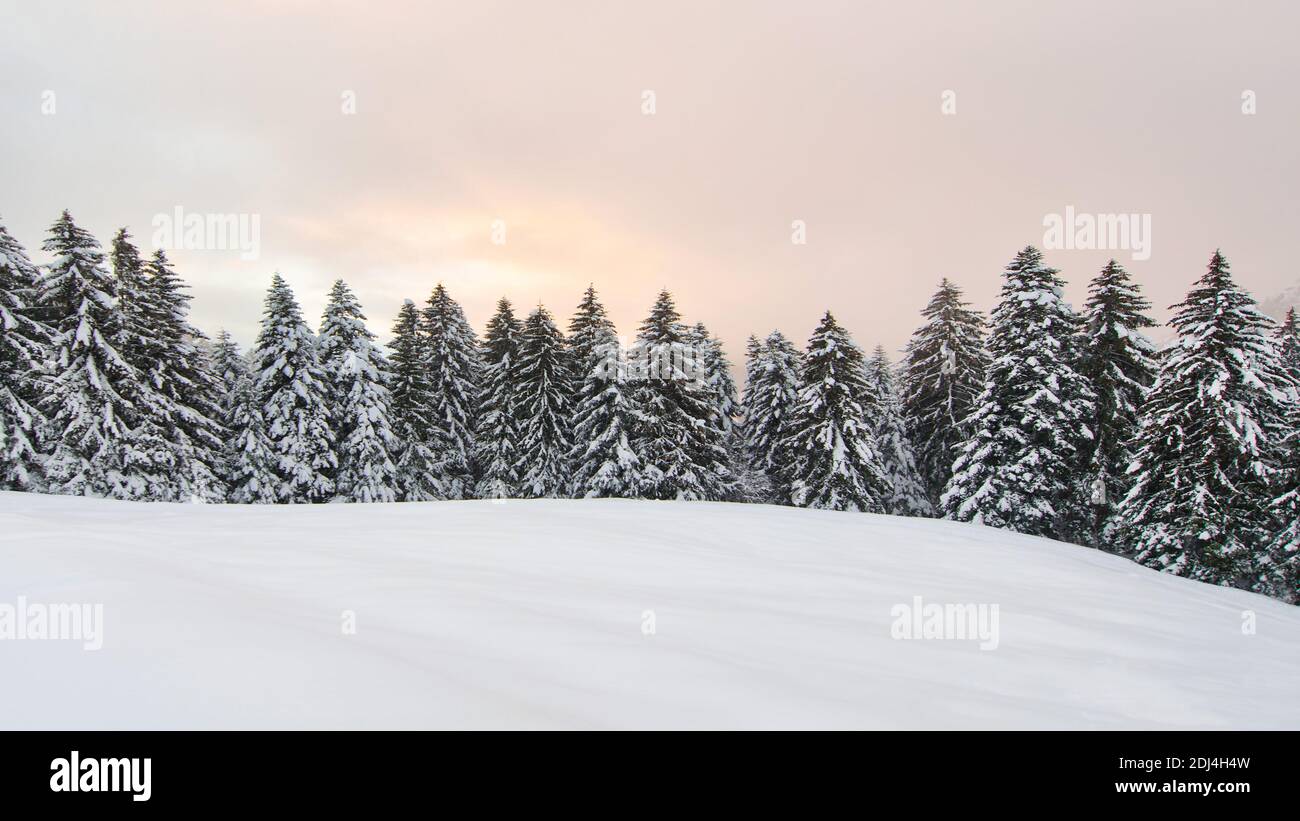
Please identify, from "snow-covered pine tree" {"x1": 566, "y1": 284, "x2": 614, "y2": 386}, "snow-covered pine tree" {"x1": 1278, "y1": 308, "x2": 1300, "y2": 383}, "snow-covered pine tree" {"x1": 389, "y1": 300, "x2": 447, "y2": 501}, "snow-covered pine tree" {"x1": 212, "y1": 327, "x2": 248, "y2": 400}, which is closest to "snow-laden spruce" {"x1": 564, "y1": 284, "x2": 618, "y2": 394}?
"snow-covered pine tree" {"x1": 566, "y1": 284, "x2": 614, "y2": 386}

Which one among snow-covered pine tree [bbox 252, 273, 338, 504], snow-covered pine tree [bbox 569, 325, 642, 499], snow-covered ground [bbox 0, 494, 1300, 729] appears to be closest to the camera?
snow-covered ground [bbox 0, 494, 1300, 729]

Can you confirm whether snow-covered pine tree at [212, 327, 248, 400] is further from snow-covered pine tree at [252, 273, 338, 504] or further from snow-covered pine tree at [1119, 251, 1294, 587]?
snow-covered pine tree at [1119, 251, 1294, 587]

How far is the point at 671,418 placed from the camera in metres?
32.3

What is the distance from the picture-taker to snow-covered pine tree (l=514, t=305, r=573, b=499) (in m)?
33.9

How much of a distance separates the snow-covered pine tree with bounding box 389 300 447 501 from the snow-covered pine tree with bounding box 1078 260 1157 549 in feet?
107

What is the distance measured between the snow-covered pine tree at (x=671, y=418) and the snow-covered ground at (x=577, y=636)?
23379 mm

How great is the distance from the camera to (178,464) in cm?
2464

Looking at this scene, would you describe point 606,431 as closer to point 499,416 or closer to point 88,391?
point 499,416

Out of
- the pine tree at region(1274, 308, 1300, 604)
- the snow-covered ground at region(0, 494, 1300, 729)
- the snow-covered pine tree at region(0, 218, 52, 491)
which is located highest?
the snow-covered pine tree at region(0, 218, 52, 491)

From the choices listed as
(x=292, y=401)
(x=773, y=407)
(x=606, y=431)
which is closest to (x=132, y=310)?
(x=292, y=401)

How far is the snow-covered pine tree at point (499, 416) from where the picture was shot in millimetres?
34531
